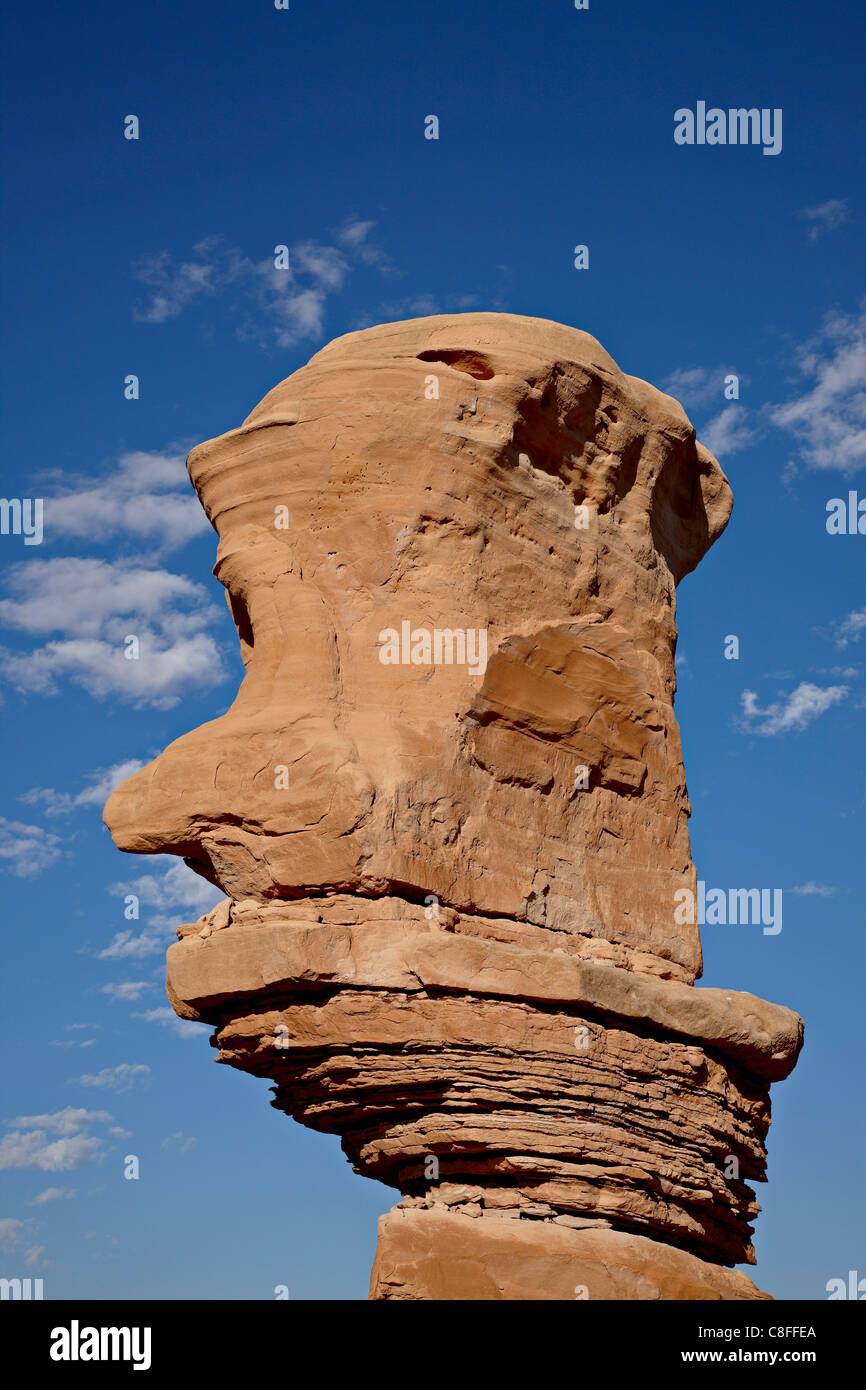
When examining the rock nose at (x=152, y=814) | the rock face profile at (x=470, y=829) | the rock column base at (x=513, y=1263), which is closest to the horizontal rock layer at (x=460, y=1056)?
the rock face profile at (x=470, y=829)

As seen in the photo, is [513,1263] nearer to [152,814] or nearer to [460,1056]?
[460,1056]

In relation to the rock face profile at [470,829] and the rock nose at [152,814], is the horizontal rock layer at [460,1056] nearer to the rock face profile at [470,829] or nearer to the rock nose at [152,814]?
the rock face profile at [470,829]

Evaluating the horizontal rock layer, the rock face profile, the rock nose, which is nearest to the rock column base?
the rock face profile

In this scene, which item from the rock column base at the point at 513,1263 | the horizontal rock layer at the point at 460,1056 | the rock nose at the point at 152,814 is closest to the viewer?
the rock column base at the point at 513,1263

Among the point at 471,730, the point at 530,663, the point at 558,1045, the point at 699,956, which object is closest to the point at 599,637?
the point at 530,663

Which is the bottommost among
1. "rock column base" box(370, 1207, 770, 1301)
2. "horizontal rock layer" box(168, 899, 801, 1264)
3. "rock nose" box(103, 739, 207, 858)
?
"rock column base" box(370, 1207, 770, 1301)

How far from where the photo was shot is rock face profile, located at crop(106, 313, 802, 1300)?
10.1m

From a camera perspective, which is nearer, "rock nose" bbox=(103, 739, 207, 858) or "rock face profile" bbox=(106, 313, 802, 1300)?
"rock face profile" bbox=(106, 313, 802, 1300)

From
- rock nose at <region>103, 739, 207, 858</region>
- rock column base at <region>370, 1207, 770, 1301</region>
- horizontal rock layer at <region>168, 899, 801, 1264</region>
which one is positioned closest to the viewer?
rock column base at <region>370, 1207, 770, 1301</region>

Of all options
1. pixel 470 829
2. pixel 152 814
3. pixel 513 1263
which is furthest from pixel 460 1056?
pixel 152 814

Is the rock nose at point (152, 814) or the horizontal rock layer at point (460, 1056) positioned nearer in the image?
the horizontal rock layer at point (460, 1056)

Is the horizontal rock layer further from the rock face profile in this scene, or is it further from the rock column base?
the rock column base

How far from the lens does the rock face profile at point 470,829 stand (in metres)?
10.1

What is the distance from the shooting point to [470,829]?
10.8 metres
